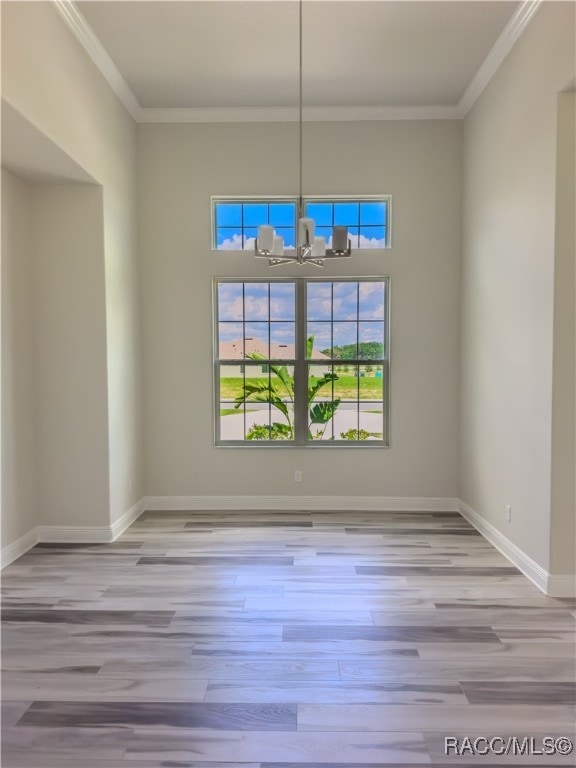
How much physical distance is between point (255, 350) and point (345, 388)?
3.27 feet

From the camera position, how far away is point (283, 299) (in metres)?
4.85

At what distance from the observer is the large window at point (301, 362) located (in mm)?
4824

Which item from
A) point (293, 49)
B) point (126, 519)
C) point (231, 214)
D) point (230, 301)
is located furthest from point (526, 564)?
point (293, 49)

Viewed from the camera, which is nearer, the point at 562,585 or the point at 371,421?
the point at 562,585

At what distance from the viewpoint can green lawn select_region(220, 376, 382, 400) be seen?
485 cm

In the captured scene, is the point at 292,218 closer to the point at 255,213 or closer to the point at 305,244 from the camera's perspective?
the point at 255,213

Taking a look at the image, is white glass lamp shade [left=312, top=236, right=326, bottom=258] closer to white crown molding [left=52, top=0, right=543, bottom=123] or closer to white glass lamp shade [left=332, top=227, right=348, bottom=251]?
white glass lamp shade [left=332, top=227, right=348, bottom=251]

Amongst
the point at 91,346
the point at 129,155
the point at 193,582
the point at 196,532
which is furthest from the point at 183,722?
the point at 129,155

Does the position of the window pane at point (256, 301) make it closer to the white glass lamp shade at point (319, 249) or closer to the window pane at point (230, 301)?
the window pane at point (230, 301)

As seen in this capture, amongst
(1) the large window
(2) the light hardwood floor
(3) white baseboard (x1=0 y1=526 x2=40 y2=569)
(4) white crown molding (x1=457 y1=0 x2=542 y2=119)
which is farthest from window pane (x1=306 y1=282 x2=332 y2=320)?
(3) white baseboard (x1=0 y1=526 x2=40 y2=569)

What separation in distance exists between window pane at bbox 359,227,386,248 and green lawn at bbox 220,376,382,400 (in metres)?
1.32

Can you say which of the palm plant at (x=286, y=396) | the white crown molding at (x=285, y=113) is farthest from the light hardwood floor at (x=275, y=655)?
the white crown molding at (x=285, y=113)

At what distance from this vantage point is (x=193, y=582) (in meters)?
3.24

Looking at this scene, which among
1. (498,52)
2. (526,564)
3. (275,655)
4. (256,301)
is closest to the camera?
(275,655)
